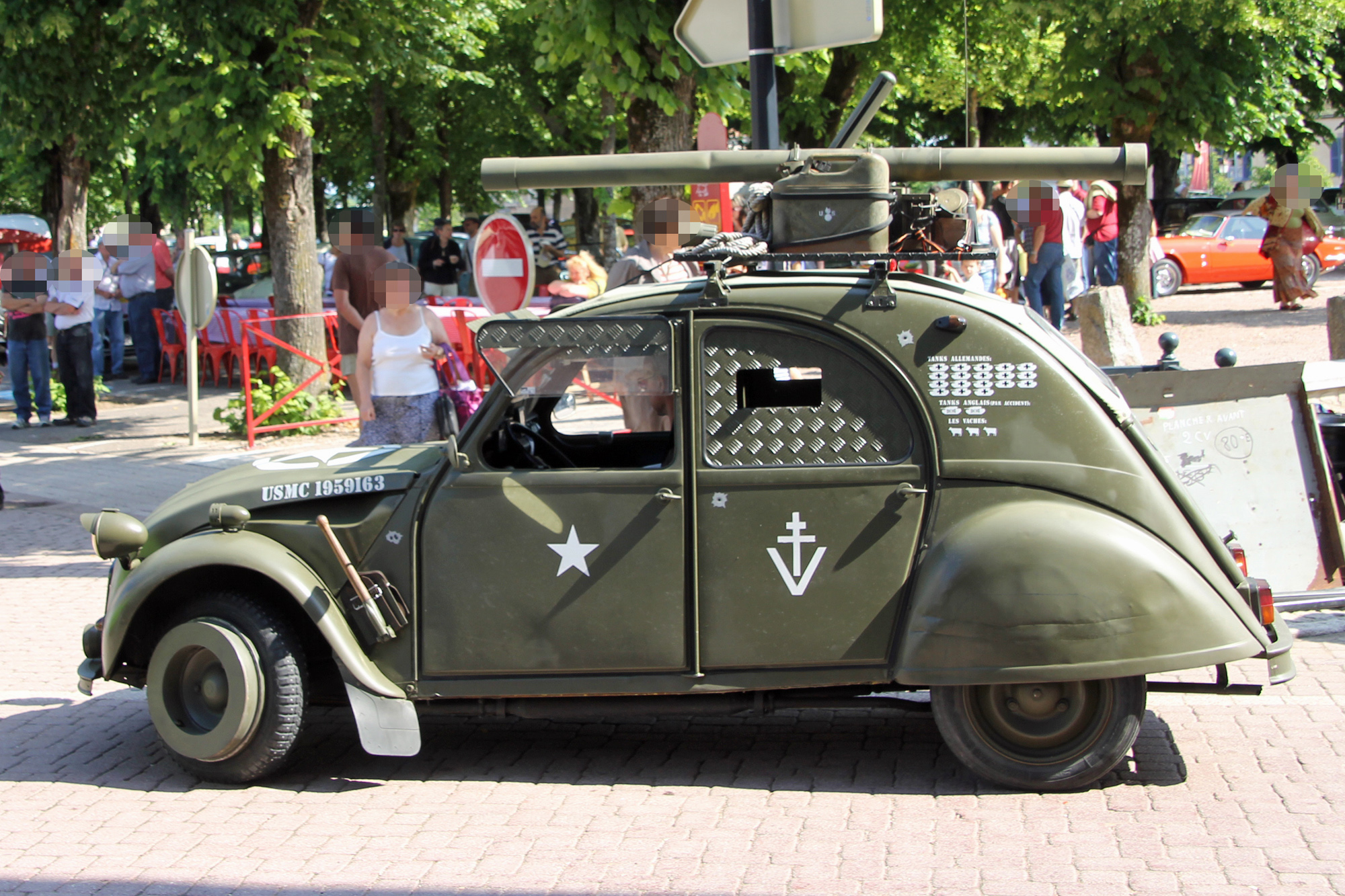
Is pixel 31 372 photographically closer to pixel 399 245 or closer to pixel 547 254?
pixel 399 245

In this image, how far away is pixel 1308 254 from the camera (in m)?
22.5

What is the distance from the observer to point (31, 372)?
15.6 meters

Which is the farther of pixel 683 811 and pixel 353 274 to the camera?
pixel 353 274

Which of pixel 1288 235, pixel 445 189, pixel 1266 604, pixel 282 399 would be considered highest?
pixel 445 189

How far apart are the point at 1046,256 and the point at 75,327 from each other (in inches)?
413

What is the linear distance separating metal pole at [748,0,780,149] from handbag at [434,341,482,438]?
81.8 inches

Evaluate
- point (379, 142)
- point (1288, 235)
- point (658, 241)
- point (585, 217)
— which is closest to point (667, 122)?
point (658, 241)

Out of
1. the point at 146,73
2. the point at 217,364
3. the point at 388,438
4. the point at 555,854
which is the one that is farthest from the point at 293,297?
the point at 555,854

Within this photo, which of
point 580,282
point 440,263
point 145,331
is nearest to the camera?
point 580,282

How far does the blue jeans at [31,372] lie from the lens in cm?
1486

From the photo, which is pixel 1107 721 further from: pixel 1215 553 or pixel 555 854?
pixel 555 854

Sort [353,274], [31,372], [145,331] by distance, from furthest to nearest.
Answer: [145,331], [31,372], [353,274]

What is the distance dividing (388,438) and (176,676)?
260 cm

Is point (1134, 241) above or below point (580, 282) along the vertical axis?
above
